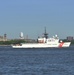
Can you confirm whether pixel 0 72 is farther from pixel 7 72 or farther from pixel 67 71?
pixel 67 71

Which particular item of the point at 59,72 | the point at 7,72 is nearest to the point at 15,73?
the point at 7,72

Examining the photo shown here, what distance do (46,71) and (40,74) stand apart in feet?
12.7

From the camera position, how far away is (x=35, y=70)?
68625 mm

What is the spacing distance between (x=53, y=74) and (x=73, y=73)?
2.57 meters

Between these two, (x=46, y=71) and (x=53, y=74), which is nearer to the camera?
(x=53, y=74)

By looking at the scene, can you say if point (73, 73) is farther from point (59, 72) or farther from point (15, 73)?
point (15, 73)

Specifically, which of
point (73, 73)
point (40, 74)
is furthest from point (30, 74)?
point (73, 73)

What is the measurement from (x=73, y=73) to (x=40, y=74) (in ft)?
13.4

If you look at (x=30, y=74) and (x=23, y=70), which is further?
(x=23, y=70)

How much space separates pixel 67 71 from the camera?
66375 mm

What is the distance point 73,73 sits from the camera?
63.6 metres

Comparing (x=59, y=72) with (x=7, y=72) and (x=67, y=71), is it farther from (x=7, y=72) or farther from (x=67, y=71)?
(x=7, y=72)

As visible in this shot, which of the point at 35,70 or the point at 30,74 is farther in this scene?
the point at 35,70

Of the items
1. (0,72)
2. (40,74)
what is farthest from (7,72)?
(40,74)
